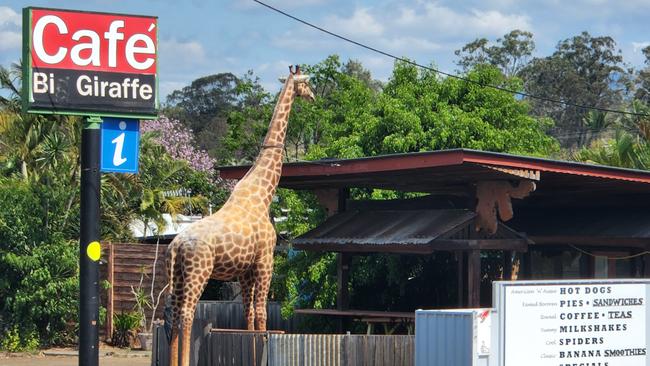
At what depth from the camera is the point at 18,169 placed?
89.4 feet

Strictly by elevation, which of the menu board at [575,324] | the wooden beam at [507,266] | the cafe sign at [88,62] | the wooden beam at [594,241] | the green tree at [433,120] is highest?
the green tree at [433,120]

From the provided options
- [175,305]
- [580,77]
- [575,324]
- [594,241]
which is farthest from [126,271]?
[580,77]

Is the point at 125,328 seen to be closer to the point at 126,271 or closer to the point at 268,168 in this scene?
the point at 126,271

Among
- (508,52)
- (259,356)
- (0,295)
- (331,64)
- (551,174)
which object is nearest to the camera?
(259,356)

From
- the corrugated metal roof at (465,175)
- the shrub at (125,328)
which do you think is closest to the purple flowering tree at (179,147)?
the shrub at (125,328)

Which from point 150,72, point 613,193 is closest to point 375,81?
point 613,193

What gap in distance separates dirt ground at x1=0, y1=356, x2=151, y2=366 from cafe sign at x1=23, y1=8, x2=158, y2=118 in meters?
9.99

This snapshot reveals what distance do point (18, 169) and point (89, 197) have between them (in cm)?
1591

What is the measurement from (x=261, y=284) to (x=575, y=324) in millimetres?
5281

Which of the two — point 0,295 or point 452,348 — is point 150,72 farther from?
point 0,295

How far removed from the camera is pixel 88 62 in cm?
1244

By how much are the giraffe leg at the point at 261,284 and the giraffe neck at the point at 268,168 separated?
784 millimetres

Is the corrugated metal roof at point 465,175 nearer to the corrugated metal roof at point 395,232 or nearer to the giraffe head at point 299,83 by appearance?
the corrugated metal roof at point 395,232

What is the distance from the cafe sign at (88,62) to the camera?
12.3m
